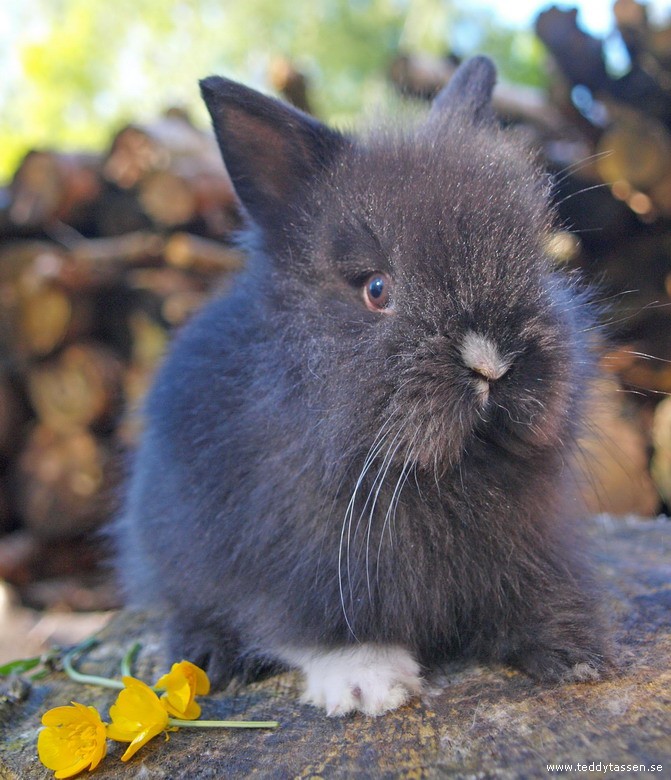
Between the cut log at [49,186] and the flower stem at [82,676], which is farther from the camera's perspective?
the cut log at [49,186]

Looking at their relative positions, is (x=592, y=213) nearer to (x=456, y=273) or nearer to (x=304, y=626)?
(x=456, y=273)

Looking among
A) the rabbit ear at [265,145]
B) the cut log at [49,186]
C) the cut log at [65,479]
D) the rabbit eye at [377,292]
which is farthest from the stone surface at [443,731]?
the cut log at [49,186]

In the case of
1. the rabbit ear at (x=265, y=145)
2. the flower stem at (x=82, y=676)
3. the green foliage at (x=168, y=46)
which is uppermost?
the green foliage at (x=168, y=46)

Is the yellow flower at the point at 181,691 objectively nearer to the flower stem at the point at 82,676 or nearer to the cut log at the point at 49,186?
the flower stem at the point at 82,676

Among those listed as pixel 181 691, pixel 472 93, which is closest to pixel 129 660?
pixel 181 691

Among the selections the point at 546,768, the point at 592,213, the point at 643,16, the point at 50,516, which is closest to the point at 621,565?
the point at 546,768

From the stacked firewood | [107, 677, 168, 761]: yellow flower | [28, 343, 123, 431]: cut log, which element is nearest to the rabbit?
[107, 677, 168, 761]: yellow flower

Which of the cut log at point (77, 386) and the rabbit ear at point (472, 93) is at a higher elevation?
the rabbit ear at point (472, 93)
